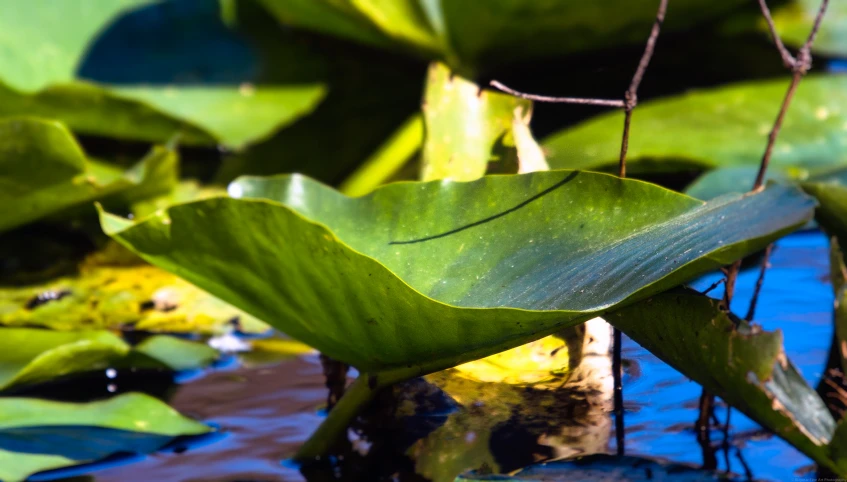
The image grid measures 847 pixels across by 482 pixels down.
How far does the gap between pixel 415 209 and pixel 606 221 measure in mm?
163

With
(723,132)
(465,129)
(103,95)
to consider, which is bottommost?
(465,129)

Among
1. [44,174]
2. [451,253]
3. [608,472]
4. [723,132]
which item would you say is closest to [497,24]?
[723,132]

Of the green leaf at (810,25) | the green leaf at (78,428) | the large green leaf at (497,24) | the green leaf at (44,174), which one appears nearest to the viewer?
the green leaf at (78,428)

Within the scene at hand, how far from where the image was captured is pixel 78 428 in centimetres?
74

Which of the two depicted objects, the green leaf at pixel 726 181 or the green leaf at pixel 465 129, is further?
the green leaf at pixel 726 181

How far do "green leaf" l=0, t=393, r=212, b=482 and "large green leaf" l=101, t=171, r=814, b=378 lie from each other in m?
0.16

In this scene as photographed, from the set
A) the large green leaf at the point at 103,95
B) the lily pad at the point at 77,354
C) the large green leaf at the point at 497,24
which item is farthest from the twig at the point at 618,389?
the large green leaf at the point at 103,95

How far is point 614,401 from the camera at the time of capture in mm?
631

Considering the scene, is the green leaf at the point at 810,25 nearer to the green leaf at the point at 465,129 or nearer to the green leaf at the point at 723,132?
the green leaf at the point at 723,132

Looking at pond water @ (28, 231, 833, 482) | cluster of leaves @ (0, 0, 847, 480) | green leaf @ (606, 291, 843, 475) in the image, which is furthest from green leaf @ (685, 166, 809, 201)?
green leaf @ (606, 291, 843, 475)

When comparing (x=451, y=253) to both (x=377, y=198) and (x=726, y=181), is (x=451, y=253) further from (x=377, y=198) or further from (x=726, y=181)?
(x=726, y=181)

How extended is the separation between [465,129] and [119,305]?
19.1 inches

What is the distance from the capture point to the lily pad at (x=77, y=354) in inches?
31.7

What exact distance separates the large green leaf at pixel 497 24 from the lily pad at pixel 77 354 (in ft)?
2.28
